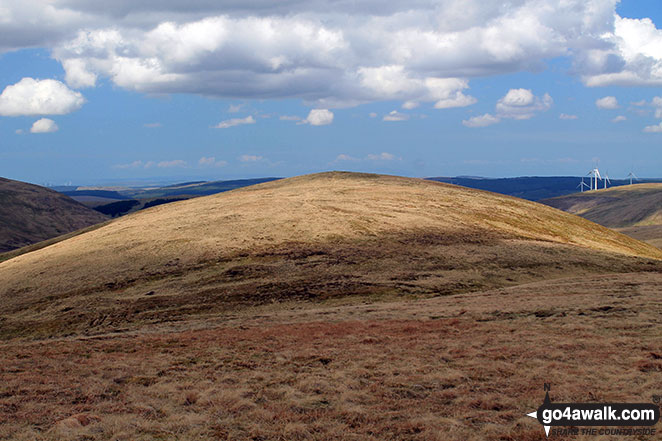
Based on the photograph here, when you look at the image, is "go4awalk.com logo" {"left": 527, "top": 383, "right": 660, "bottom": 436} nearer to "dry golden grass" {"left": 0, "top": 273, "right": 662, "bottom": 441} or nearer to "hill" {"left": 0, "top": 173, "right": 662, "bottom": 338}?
"dry golden grass" {"left": 0, "top": 273, "right": 662, "bottom": 441}

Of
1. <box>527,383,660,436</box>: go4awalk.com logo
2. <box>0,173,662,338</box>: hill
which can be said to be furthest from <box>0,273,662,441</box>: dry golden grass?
Result: <box>0,173,662,338</box>: hill

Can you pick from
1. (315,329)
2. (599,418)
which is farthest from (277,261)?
(599,418)

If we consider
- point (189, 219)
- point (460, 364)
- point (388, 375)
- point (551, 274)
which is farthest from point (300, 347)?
point (189, 219)

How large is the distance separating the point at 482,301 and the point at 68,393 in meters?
27.5

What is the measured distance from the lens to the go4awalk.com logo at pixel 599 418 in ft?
48.5

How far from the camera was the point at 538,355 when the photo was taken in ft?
74.2

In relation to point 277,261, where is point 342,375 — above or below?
below

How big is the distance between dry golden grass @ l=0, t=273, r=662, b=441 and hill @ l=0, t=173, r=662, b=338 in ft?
36.9

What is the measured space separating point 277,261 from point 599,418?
40.2 m

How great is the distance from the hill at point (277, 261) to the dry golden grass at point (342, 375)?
36.9ft

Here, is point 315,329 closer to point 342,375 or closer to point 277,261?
point 342,375

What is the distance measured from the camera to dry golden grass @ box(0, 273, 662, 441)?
15891 mm

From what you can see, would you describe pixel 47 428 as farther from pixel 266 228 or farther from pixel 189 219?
pixel 189 219

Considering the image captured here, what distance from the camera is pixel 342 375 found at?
69.4 feet
